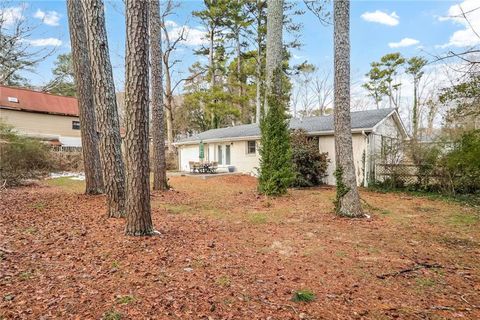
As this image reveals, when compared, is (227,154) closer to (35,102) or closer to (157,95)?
(157,95)

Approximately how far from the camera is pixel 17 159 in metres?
10.9

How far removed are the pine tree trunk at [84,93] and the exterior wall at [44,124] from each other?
1888cm

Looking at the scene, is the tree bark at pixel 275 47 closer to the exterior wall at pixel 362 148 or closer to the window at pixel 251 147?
the exterior wall at pixel 362 148

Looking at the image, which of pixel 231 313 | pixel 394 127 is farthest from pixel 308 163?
pixel 231 313

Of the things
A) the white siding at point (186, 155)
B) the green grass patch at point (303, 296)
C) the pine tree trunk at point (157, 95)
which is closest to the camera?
the green grass patch at point (303, 296)

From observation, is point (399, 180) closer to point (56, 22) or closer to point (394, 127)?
point (394, 127)

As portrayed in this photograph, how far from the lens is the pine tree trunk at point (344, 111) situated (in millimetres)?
6578

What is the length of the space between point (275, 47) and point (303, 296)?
8.68 meters

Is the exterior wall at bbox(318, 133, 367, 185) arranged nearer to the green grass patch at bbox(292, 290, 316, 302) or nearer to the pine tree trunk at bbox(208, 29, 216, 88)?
the green grass patch at bbox(292, 290, 316, 302)

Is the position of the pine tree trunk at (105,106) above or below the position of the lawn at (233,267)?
above

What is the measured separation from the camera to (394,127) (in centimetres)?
1479

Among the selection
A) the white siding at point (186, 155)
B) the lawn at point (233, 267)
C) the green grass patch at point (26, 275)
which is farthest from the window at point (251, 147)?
the green grass patch at point (26, 275)

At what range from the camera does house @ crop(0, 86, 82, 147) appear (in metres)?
22.8

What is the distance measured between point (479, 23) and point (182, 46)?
21531 mm
